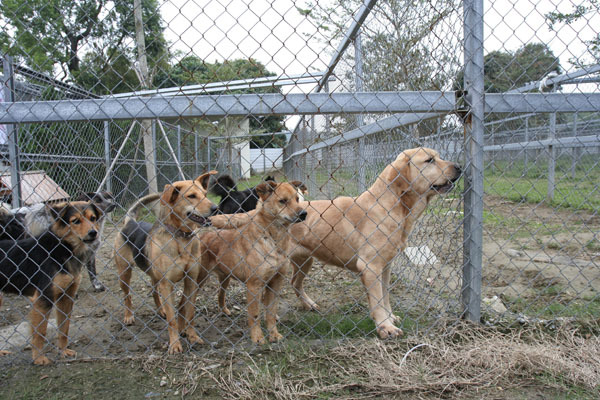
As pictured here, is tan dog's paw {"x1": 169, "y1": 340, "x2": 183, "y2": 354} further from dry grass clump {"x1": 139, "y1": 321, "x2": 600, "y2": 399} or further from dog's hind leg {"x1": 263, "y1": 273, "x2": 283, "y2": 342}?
dog's hind leg {"x1": 263, "y1": 273, "x2": 283, "y2": 342}

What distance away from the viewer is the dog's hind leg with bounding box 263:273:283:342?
11.3ft

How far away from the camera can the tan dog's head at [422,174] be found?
10.6ft

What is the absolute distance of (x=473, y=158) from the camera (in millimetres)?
2980

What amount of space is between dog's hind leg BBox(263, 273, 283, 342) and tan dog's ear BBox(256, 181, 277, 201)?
0.72 meters

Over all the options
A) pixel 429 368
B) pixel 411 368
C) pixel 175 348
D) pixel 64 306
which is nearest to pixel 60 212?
pixel 64 306

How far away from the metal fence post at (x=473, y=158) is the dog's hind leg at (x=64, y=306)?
10.4 feet

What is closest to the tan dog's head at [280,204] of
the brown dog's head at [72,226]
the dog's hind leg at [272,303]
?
the dog's hind leg at [272,303]

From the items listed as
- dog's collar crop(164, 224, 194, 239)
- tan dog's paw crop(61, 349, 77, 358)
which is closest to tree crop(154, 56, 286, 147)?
dog's collar crop(164, 224, 194, 239)

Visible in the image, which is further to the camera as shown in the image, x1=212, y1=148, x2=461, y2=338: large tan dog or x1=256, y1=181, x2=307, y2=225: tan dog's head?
x1=256, y1=181, x2=307, y2=225: tan dog's head

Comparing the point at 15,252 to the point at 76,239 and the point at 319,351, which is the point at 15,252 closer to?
the point at 76,239

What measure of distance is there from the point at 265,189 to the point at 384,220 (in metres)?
1.11

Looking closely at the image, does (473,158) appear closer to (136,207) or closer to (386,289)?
(386,289)

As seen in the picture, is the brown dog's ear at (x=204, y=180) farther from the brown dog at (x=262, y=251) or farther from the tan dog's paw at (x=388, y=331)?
the tan dog's paw at (x=388, y=331)

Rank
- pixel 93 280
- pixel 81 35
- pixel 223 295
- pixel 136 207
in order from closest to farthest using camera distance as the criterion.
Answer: pixel 81 35, pixel 223 295, pixel 136 207, pixel 93 280
